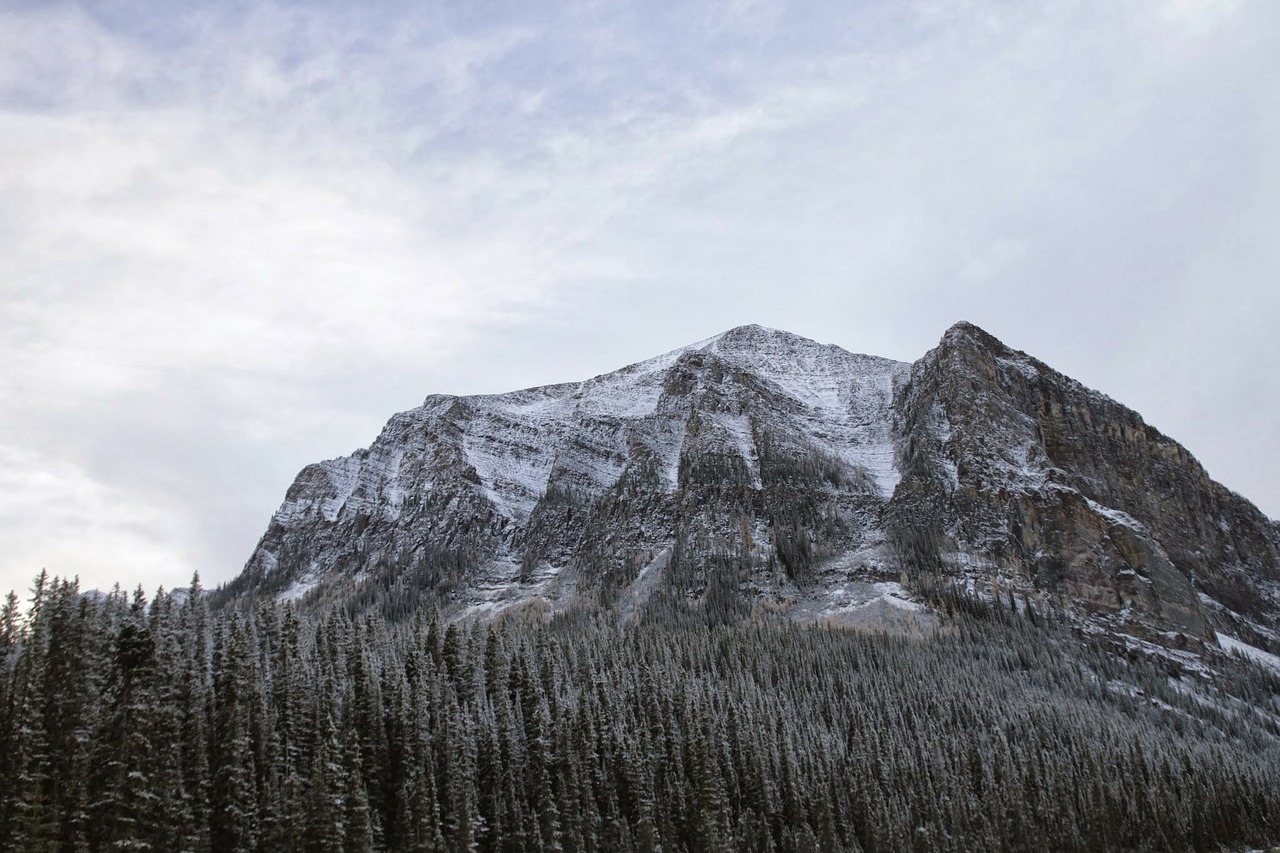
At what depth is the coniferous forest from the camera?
2923 inches

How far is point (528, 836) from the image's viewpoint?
87.9 metres

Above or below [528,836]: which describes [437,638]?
above

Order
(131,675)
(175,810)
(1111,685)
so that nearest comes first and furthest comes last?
1. (175,810)
2. (131,675)
3. (1111,685)

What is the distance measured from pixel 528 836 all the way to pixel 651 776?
19.8m

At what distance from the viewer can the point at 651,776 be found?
342ft

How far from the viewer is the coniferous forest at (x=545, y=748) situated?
7425 cm

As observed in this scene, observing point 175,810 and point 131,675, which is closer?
point 175,810

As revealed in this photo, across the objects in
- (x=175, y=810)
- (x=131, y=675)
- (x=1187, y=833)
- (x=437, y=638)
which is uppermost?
(x=437, y=638)

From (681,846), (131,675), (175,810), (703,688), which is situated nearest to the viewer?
(175,810)

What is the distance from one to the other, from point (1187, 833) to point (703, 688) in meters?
64.9

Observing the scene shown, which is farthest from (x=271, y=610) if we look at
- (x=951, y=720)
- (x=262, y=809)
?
(x=951, y=720)

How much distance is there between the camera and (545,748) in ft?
335

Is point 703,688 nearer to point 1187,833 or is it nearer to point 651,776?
point 651,776

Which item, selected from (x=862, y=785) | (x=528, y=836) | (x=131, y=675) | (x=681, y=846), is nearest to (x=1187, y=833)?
(x=862, y=785)
